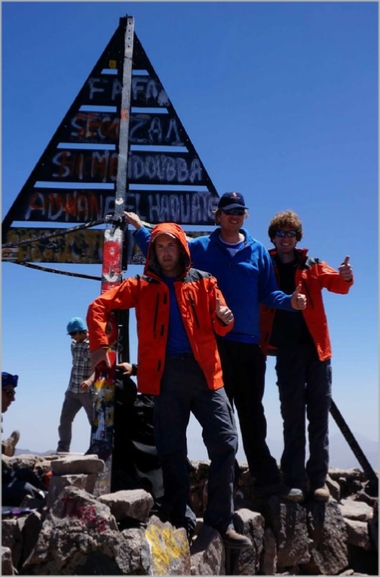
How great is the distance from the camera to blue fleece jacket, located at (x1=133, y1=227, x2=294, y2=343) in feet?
16.3

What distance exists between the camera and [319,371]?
17.8 feet

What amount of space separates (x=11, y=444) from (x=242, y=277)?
3649 millimetres

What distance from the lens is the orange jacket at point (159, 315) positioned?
4.33 meters

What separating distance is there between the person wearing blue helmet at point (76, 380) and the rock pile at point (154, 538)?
2.42 metres

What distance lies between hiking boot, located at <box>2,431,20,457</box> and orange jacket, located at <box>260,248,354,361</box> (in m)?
3.27

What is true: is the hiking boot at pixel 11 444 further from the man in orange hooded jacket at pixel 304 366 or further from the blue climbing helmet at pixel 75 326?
the man in orange hooded jacket at pixel 304 366

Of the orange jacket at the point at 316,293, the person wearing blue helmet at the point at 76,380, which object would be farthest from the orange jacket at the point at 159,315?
the person wearing blue helmet at the point at 76,380

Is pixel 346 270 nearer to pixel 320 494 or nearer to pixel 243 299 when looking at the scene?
pixel 243 299

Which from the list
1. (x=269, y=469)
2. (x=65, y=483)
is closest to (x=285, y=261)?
(x=269, y=469)

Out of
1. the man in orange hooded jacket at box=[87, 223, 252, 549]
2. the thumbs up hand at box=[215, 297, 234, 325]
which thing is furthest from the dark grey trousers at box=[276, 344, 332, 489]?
the thumbs up hand at box=[215, 297, 234, 325]

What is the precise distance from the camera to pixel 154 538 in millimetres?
3807

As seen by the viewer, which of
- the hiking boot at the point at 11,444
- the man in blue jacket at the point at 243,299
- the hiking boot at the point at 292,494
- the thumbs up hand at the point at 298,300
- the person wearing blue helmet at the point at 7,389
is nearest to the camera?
the person wearing blue helmet at the point at 7,389

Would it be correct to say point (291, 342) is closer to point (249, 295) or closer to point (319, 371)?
point (319, 371)

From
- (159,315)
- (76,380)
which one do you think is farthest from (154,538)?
(76,380)
